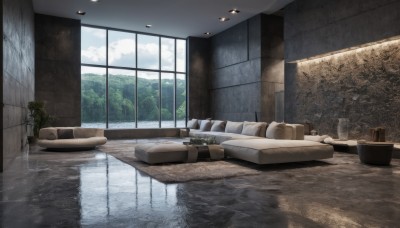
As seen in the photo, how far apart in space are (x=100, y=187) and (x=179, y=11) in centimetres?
764

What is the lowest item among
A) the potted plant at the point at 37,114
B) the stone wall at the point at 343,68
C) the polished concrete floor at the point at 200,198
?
the polished concrete floor at the point at 200,198

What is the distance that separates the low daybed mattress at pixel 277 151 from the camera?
4922 mm

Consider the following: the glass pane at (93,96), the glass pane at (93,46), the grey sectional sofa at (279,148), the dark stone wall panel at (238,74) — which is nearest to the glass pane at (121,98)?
the glass pane at (93,96)

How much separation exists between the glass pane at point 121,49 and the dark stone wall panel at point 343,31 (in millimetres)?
6040

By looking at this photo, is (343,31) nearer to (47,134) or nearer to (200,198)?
(200,198)

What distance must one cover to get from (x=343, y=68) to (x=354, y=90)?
68 centimetres

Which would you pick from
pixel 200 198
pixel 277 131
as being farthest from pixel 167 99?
pixel 200 198

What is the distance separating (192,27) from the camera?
461 inches

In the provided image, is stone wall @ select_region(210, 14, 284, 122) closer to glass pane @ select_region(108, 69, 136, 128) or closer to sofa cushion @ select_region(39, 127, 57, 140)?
glass pane @ select_region(108, 69, 136, 128)

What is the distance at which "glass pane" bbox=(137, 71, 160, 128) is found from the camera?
12227 mm

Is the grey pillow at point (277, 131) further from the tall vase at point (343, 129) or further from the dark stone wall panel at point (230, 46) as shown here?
the dark stone wall panel at point (230, 46)

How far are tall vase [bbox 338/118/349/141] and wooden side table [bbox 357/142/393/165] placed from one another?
6.58ft

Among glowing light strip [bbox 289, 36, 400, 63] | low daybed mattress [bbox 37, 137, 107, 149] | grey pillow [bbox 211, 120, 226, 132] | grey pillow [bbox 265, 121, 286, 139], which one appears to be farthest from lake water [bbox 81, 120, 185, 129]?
grey pillow [bbox 265, 121, 286, 139]

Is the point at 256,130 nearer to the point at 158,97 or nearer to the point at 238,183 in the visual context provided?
the point at 238,183
